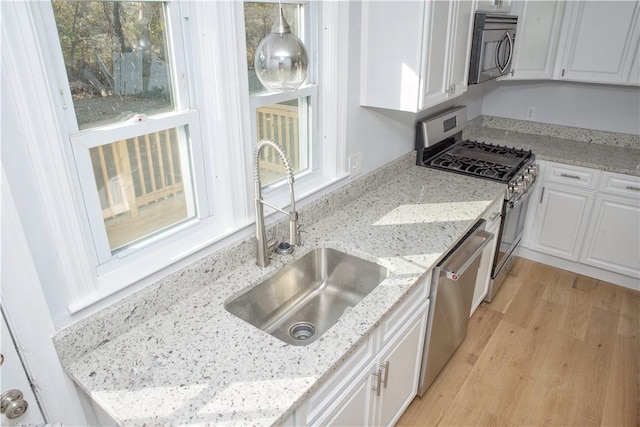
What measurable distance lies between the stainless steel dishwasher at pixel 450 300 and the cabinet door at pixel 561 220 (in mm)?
1183

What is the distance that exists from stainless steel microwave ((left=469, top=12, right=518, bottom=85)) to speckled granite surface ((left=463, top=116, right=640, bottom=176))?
76 centimetres

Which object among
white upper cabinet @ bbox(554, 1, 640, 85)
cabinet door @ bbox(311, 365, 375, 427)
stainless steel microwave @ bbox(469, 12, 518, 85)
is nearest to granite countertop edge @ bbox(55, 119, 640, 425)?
cabinet door @ bbox(311, 365, 375, 427)

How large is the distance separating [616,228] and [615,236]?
0.06 meters

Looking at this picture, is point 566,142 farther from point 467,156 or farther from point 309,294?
point 309,294

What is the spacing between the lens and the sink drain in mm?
1630

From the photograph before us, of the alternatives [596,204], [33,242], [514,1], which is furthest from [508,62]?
[33,242]

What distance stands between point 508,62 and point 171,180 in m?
2.29

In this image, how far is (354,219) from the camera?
6.75 ft

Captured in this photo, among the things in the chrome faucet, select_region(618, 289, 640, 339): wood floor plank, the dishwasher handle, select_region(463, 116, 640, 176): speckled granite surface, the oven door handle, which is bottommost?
select_region(618, 289, 640, 339): wood floor plank

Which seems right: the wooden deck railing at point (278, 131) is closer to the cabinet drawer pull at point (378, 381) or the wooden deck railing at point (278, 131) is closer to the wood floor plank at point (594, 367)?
the cabinet drawer pull at point (378, 381)

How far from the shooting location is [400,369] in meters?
1.79

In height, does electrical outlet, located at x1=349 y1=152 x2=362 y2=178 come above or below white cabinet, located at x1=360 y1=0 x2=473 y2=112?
below

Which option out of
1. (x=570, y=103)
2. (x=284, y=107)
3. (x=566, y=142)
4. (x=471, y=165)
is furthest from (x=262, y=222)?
(x=570, y=103)

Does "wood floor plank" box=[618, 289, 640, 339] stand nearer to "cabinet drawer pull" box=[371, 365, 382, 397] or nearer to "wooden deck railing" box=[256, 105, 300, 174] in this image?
"cabinet drawer pull" box=[371, 365, 382, 397]
